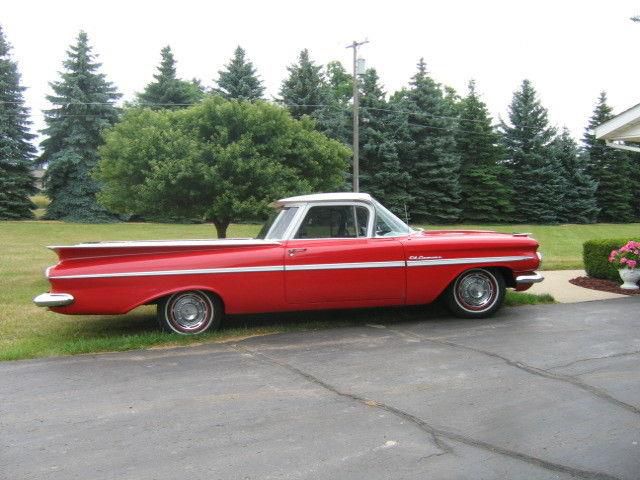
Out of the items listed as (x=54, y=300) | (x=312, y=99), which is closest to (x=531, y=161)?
(x=312, y=99)

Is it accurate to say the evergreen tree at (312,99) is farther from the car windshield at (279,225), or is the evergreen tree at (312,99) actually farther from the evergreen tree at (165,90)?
the car windshield at (279,225)

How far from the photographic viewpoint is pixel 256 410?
4.71m

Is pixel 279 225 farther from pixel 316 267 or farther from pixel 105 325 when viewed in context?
pixel 105 325

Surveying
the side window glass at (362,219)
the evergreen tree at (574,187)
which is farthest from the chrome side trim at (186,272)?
the evergreen tree at (574,187)

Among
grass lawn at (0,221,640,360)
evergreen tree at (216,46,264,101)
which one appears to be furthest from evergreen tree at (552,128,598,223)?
grass lawn at (0,221,640,360)

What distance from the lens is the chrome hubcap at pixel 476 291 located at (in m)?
8.22

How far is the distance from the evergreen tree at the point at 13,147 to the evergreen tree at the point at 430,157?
1013 inches

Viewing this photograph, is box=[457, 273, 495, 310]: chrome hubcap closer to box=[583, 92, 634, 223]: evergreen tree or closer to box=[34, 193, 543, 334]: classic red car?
box=[34, 193, 543, 334]: classic red car

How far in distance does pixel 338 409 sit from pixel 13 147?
143ft

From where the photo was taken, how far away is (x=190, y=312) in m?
7.46

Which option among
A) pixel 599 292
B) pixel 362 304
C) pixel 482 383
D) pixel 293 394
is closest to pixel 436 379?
pixel 482 383

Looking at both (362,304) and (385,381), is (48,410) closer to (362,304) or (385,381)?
(385,381)

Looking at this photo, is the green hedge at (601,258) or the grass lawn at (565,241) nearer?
the green hedge at (601,258)

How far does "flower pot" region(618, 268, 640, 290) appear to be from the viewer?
1073 centimetres
